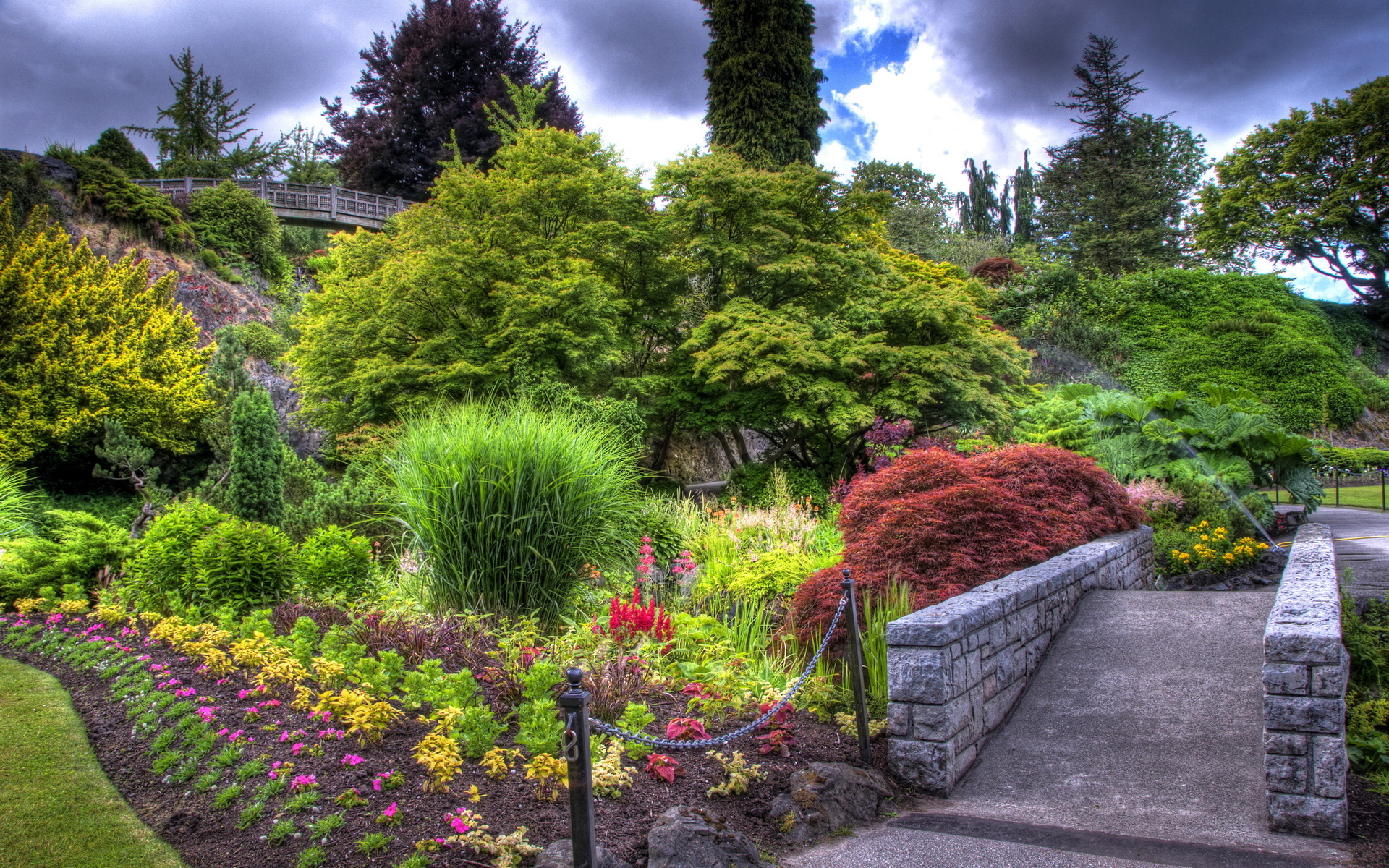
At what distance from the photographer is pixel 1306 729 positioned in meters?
2.75

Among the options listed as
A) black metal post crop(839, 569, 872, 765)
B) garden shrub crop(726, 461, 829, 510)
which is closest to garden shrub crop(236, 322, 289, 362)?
garden shrub crop(726, 461, 829, 510)

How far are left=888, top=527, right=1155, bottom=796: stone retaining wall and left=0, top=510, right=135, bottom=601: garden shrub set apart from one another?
606 centimetres

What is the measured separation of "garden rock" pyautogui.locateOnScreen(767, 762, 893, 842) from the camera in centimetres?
282

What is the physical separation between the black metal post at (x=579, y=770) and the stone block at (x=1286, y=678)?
104 inches

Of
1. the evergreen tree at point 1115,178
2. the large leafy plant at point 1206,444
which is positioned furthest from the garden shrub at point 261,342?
the evergreen tree at point 1115,178

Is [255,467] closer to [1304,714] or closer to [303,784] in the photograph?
[303,784]

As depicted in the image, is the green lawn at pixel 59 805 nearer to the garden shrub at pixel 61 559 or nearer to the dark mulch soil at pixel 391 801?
the dark mulch soil at pixel 391 801

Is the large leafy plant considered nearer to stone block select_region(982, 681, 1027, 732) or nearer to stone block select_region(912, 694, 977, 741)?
stone block select_region(982, 681, 1027, 732)

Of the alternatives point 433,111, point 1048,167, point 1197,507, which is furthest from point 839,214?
point 1048,167

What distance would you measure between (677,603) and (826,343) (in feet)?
21.5

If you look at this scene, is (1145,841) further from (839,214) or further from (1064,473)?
(839,214)

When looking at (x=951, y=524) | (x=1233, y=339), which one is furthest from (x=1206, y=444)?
(x=1233, y=339)

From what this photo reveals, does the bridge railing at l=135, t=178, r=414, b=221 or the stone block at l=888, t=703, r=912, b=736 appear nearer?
the stone block at l=888, t=703, r=912, b=736

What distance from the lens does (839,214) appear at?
12820mm
